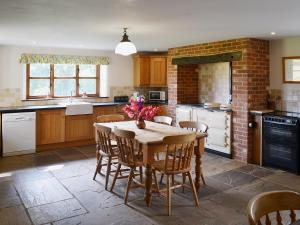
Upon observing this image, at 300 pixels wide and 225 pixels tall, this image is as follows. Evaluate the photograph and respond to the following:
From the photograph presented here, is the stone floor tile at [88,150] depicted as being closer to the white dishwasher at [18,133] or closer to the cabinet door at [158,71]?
the white dishwasher at [18,133]

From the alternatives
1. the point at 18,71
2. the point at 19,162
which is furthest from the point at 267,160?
the point at 18,71

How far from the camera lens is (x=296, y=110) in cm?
511

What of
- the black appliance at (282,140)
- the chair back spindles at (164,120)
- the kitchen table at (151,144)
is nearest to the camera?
the kitchen table at (151,144)

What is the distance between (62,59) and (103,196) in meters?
3.86

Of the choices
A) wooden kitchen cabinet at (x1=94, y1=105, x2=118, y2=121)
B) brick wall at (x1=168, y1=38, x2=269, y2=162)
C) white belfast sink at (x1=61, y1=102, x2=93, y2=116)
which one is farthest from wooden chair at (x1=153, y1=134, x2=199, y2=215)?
wooden kitchen cabinet at (x1=94, y1=105, x2=118, y2=121)

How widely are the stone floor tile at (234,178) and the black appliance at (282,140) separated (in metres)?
0.66

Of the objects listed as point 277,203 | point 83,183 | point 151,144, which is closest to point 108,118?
point 83,183

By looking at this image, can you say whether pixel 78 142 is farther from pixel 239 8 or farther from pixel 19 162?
pixel 239 8

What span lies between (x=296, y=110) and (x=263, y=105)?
55 centimetres

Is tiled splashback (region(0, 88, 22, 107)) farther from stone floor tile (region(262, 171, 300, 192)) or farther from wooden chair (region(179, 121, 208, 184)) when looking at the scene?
stone floor tile (region(262, 171, 300, 192))

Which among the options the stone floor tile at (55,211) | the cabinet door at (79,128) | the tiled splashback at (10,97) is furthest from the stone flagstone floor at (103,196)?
the tiled splashback at (10,97)

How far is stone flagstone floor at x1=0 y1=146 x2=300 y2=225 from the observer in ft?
Result: 10.3

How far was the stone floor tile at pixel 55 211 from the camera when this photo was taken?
3.12m

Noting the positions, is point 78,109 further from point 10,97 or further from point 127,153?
point 127,153
